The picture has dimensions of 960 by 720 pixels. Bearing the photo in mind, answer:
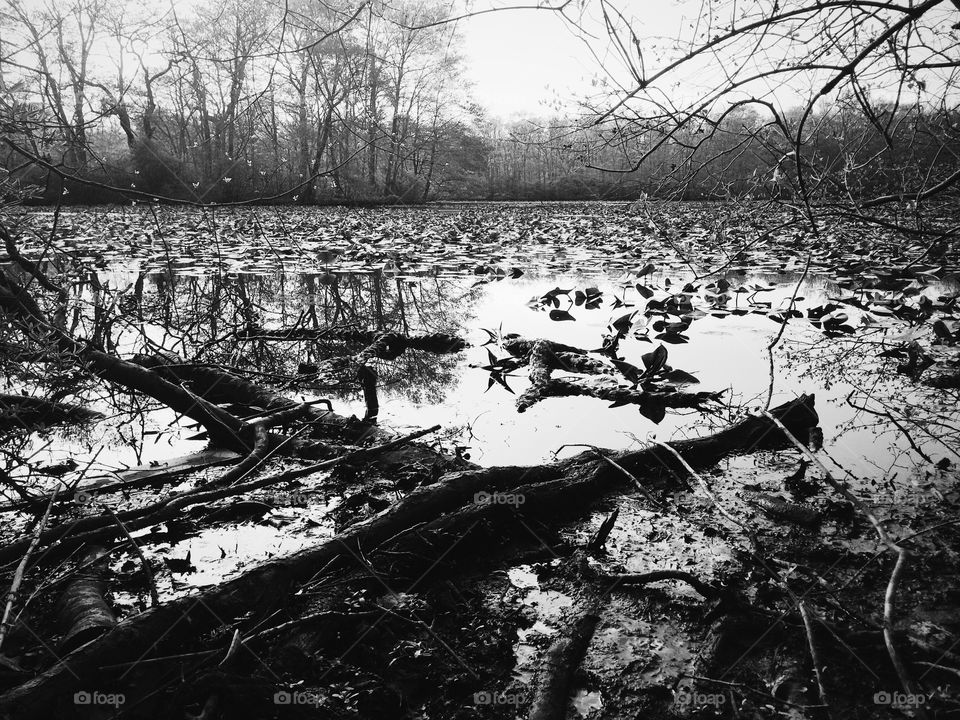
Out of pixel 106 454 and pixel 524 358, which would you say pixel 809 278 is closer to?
pixel 524 358

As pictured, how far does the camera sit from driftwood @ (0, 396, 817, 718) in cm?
130

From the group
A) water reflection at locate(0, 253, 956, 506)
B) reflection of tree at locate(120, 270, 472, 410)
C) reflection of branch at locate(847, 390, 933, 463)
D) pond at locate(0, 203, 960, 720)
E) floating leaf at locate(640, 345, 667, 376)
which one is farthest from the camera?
reflection of tree at locate(120, 270, 472, 410)

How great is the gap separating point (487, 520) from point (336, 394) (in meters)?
1.72

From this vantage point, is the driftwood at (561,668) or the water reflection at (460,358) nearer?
the driftwood at (561,668)

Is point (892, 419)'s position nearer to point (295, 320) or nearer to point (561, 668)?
point (561, 668)

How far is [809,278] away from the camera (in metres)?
7.09

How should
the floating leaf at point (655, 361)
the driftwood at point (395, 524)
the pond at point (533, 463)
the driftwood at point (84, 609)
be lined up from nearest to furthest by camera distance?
the driftwood at point (395, 524) → the driftwood at point (84, 609) → the pond at point (533, 463) → the floating leaf at point (655, 361)

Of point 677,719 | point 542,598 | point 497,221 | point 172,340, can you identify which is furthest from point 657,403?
point 497,221

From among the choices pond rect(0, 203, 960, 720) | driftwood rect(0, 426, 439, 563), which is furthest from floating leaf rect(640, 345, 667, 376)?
driftwood rect(0, 426, 439, 563)

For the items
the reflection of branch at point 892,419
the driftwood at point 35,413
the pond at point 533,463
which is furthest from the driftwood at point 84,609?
the reflection of branch at point 892,419

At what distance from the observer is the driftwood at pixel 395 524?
1301 mm

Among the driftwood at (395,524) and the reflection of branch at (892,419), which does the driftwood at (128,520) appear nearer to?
the driftwood at (395,524)

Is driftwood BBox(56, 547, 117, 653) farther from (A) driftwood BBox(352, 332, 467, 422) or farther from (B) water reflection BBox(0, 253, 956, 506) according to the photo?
(A) driftwood BBox(352, 332, 467, 422)

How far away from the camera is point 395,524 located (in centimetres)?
194
